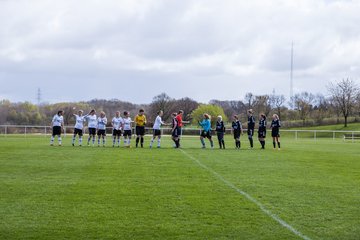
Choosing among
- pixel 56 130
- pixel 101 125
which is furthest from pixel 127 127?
pixel 56 130

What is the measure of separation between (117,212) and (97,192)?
7.94 ft

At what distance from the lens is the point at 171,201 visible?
35.7 feet

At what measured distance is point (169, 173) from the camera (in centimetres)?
1589

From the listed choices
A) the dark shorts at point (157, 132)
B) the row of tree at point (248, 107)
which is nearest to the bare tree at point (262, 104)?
the row of tree at point (248, 107)

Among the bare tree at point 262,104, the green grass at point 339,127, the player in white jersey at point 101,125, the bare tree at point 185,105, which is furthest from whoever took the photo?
the bare tree at point 185,105

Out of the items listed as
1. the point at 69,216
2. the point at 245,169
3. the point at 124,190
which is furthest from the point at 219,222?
the point at 245,169

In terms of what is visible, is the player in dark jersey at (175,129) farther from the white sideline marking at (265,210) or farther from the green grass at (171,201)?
the white sideline marking at (265,210)

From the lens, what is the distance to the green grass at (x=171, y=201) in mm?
8234

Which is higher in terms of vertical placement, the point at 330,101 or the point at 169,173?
the point at 330,101

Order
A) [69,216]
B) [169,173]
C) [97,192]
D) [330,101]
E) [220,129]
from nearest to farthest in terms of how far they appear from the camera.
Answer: [69,216] → [97,192] → [169,173] → [220,129] → [330,101]

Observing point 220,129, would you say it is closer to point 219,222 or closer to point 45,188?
point 45,188

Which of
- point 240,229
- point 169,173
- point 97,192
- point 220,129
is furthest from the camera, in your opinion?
point 220,129

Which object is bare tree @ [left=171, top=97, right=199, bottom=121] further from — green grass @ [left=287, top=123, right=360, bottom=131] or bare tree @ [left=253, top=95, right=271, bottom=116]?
green grass @ [left=287, top=123, right=360, bottom=131]

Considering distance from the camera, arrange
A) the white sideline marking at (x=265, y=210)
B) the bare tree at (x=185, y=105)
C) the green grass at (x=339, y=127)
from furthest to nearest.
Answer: the bare tree at (x=185, y=105) < the green grass at (x=339, y=127) < the white sideline marking at (x=265, y=210)
